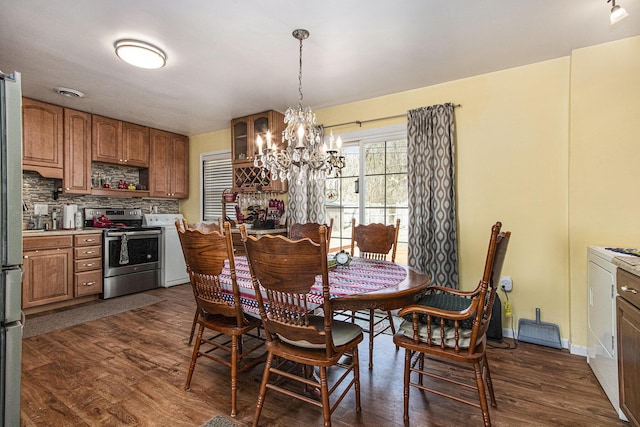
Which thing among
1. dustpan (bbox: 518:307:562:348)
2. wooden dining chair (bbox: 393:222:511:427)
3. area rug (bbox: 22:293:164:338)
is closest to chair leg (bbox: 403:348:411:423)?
wooden dining chair (bbox: 393:222:511:427)

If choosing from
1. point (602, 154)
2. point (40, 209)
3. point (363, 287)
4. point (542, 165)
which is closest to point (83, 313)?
point (40, 209)

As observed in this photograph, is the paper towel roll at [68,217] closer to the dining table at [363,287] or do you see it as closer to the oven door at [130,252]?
the oven door at [130,252]

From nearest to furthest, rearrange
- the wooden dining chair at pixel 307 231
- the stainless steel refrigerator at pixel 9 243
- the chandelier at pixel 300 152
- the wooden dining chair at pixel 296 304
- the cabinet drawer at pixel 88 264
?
1. the stainless steel refrigerator at pixel 9 243
2. the wooden dining chair at pixel 296 304
3. the chandelier at pixel 300 152
4. the wooden dining chair at pixel 307 231
5. the cabinet drawer at pixel 88 264

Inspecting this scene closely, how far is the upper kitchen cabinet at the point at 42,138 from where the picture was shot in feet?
Result: 12.1

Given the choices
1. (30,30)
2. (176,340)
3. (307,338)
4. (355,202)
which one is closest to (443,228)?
(355,202)

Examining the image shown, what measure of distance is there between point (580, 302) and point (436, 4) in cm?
262

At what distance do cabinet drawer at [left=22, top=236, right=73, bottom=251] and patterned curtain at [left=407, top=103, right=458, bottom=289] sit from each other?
164 inches

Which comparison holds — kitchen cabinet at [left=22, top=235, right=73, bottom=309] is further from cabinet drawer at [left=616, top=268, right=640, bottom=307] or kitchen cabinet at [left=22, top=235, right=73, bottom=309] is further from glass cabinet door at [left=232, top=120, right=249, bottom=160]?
cabinet drawer at [left=616, top=268, right=640, bottom=307]

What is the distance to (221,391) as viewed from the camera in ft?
6.75

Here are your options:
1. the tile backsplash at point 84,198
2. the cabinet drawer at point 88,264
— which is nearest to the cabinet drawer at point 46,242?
the cabinet drawer at point 88,264

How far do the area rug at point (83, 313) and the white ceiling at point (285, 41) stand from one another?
2573 mm

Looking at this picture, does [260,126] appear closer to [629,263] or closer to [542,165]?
[542,165]

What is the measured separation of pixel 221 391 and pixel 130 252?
10.4 ft

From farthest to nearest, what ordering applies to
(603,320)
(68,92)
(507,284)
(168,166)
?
1. (168,166)
2. (68,92)
3. (507,284)
4. (603,320)
